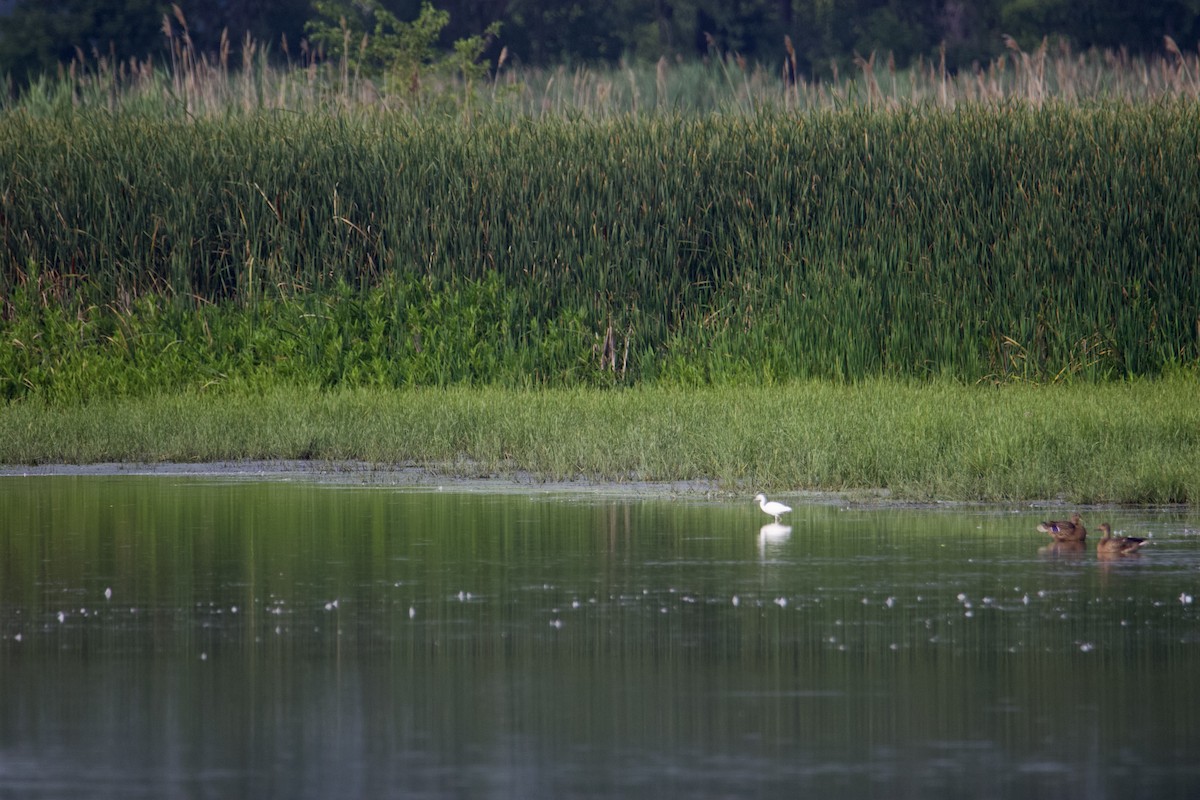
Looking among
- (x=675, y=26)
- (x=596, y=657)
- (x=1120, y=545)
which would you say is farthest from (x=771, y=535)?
(x=675, y=26)

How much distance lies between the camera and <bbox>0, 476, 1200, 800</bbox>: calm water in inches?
209

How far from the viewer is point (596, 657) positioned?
672cm

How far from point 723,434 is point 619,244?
5.79 meters

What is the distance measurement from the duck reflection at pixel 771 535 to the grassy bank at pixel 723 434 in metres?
1.29

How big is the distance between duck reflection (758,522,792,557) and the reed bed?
20.9 feet

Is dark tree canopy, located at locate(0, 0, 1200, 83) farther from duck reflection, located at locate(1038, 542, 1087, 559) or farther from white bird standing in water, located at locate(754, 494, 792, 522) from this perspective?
duck reflection, located at locate(1038, 542, 1087, 559)

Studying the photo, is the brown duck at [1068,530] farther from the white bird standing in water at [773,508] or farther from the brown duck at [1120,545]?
the white bird standing in water at [773,508]

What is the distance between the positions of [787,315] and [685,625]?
9746 mm

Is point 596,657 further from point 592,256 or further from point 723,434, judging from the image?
point 592,256

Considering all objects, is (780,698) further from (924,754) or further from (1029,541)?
(1029,541)

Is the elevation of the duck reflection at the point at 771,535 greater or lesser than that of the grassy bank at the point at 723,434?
lesser

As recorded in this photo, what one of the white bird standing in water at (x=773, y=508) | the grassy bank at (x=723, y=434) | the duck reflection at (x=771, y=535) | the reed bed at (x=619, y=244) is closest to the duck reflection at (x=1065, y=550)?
the duck reflection at (x=771, y=535)

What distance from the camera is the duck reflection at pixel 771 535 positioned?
9258 millimetres

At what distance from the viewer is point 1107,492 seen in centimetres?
1062
